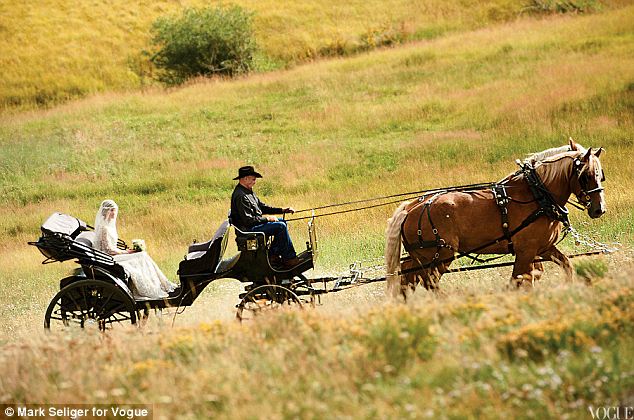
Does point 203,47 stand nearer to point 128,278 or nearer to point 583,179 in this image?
point 128,278

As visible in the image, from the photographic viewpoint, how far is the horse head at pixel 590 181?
9.88 m

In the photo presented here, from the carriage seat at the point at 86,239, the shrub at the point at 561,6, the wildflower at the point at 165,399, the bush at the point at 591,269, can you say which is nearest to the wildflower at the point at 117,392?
the wildflower at the point at 165,399

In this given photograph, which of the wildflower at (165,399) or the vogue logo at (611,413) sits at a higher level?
the wildflower at (165,399)

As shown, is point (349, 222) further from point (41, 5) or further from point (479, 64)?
point (41, 5)

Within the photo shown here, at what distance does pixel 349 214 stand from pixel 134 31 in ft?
99.5

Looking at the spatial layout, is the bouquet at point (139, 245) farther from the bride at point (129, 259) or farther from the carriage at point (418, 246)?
the carriage at point (418, 246)

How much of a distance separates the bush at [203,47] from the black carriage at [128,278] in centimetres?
2960

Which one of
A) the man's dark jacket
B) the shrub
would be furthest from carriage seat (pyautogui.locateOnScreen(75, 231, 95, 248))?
the shrub

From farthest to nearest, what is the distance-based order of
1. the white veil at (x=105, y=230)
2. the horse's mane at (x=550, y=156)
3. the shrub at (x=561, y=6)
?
1. the shrub at (x=561, y=6)
2. the white veil at (x=105, y=230)
3. the horse's mane at (x=550, y=156)

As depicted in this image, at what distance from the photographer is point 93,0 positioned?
159ft

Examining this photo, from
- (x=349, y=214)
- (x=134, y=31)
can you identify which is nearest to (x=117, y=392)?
(x=349, y=214)

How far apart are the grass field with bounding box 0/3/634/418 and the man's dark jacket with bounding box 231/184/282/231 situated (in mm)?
1302

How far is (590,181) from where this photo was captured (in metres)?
9.92

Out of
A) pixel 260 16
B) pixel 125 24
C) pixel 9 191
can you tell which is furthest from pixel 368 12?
pixel 9 191
